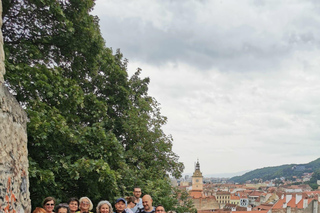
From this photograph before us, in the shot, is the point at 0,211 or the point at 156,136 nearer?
the point at 0,211

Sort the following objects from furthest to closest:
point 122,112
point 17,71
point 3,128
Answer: point 122,112 < point 17,71 < point 3,128

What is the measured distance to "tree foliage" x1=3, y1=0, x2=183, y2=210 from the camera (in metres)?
8.24

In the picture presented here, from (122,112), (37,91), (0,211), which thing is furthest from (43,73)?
(0,211)

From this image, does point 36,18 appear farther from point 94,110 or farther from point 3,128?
point 3,128

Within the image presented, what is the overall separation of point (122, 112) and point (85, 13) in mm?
4190

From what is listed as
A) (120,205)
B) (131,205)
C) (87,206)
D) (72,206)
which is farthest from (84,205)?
(131,205)

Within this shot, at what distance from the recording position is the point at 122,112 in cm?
1331

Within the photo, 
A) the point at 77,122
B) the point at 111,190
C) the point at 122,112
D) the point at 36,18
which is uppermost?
the point at 36,18

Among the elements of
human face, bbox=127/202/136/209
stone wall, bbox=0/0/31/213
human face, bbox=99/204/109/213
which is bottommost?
human face, bbox=127/202/136/209

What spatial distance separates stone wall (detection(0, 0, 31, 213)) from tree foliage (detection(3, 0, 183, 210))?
3.24 m

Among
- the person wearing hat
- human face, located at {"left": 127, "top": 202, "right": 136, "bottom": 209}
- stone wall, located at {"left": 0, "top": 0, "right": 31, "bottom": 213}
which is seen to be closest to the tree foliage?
human face, located at {"left": 127, "top": 202, "right": 136, "bottom": 209}

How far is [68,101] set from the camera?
919 centimetres

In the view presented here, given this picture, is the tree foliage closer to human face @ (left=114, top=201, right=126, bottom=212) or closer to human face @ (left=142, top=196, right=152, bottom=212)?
human face @ (left=114, top=201, right=126, bottom=212)

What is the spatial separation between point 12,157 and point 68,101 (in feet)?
18.0
